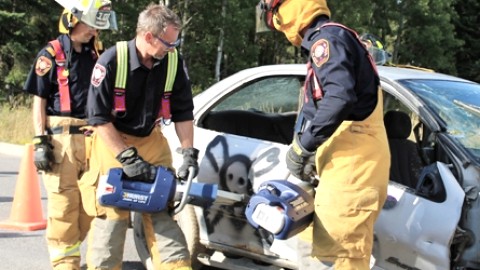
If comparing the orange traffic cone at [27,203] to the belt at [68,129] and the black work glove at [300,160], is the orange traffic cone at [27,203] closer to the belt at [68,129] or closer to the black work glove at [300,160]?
the belt at [68,129]

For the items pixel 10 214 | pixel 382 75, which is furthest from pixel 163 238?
pixel 10 214

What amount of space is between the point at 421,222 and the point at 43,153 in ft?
7.60

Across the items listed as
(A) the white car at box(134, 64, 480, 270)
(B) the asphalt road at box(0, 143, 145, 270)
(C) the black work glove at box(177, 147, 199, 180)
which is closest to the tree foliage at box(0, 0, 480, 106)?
(B) the asphalt road at box(0, 143, 145, 270)

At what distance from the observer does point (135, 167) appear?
3.43 m

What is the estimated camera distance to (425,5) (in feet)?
116

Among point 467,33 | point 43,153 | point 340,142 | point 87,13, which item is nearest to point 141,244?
point 43,153

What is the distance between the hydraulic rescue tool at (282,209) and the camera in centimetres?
298

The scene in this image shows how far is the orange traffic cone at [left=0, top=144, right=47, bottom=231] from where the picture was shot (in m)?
5.79

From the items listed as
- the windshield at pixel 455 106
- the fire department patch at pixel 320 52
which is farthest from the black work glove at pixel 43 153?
the windshield at pixel 455 106

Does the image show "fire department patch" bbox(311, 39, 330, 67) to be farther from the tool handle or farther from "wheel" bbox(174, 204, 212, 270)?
"wheel" bbox(174, 204, 212, 270)

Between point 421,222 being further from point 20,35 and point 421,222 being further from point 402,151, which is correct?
point 20,35

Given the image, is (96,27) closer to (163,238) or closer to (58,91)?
(58,91)

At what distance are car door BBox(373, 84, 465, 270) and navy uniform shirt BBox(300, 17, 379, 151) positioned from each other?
771 mm

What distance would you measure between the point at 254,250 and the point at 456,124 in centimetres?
142
